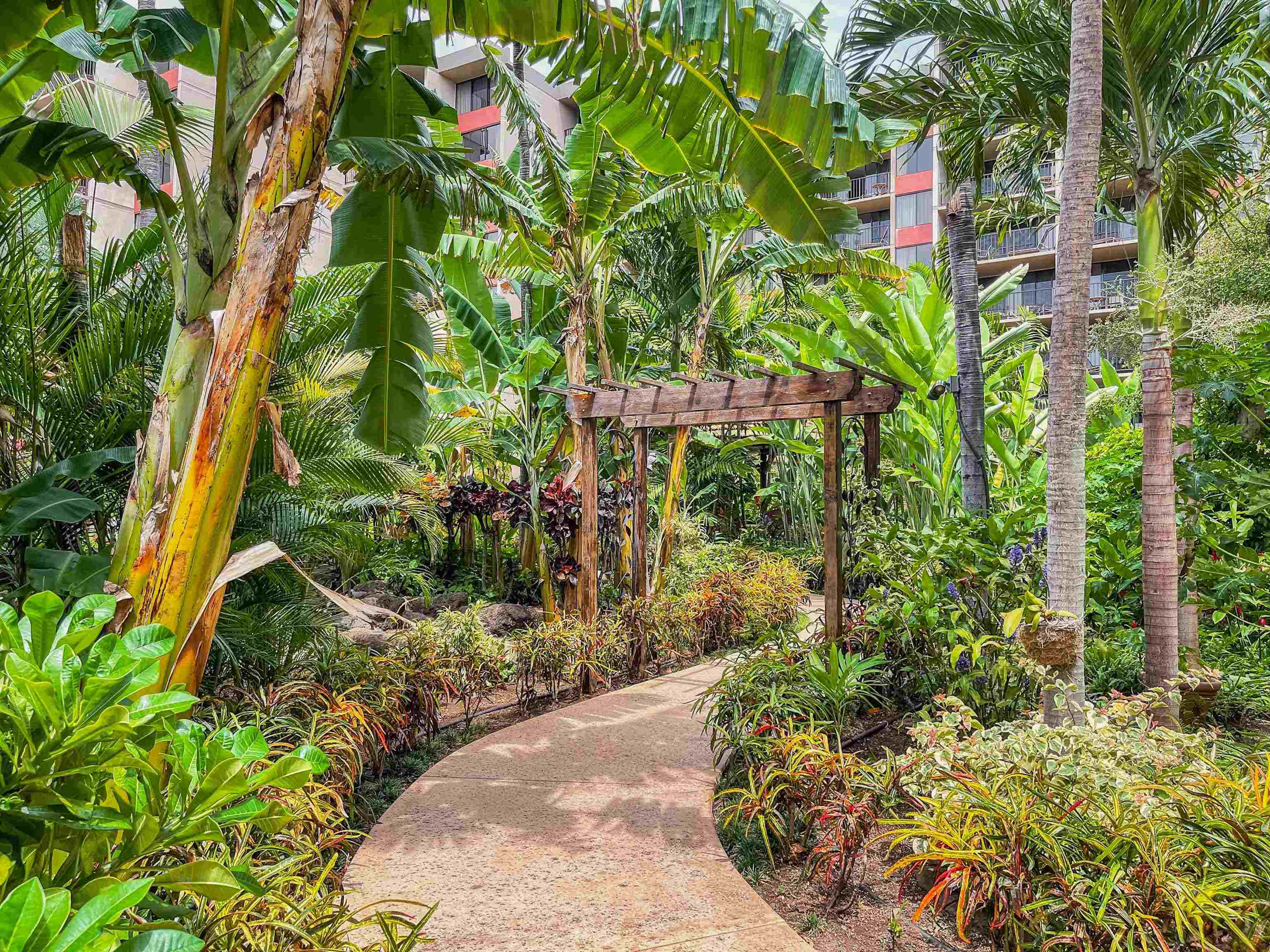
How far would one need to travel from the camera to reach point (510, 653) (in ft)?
23.1

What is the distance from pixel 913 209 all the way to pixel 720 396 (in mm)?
24558

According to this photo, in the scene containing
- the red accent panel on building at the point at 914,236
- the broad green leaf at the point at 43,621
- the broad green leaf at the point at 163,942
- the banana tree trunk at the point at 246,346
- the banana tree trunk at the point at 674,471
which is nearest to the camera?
the broad green leaf at the point at 163,942

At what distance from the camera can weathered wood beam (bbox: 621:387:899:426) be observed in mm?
6641

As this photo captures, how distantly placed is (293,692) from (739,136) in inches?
169

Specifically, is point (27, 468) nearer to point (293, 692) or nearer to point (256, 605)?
point (256, 605)

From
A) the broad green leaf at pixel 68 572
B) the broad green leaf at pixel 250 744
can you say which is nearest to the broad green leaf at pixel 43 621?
the broad green leaf at pixel 250 744

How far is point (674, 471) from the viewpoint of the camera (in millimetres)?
10023

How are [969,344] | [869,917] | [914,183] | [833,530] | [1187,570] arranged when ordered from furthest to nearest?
[914,183] → [833,530] → [969,344] → [1187,570] → [869,917]

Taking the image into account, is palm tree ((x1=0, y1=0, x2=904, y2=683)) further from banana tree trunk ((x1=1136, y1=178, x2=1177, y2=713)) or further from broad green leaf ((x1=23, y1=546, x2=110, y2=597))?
banana tree trunk ((x1=1136, y1=178, x2=1177, y2=713))

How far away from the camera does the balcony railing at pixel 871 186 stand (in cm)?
2936

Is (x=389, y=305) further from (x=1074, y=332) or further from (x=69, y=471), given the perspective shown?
(x=1074, y=332)

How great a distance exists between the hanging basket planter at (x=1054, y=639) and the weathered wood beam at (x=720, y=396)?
9.77 ft

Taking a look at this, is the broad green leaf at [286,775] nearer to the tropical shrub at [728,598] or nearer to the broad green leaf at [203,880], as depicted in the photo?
the broad green leaf at [203,880]

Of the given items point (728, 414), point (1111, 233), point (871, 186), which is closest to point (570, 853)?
point (728, 414)
